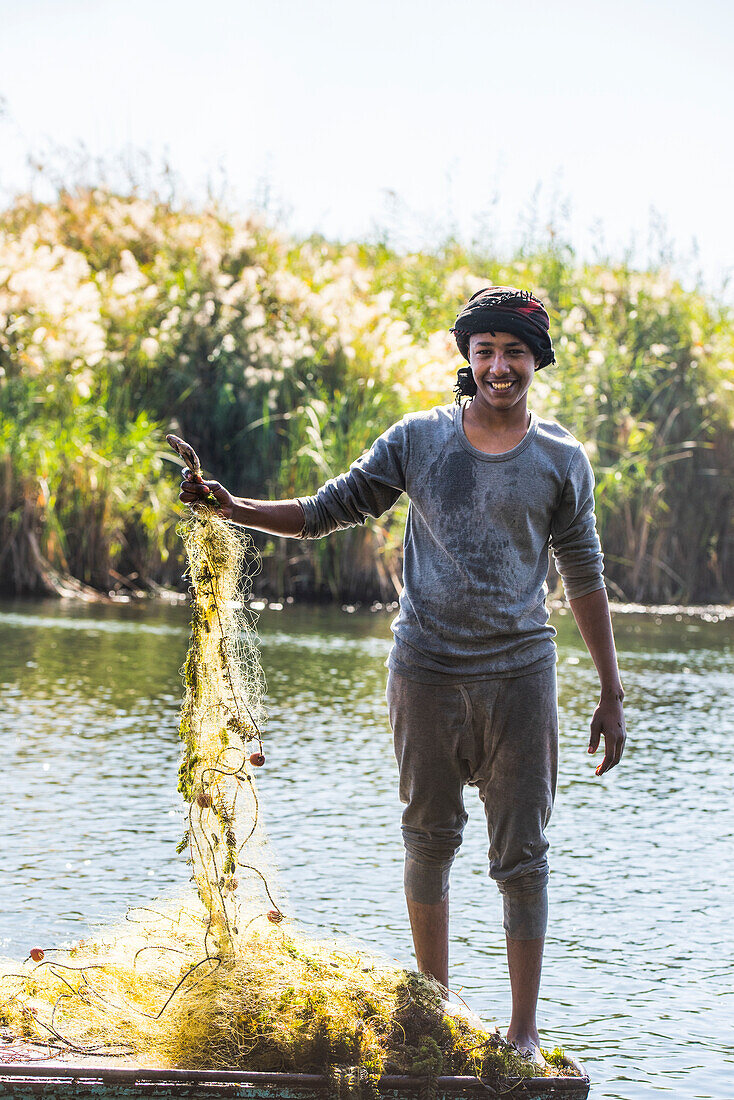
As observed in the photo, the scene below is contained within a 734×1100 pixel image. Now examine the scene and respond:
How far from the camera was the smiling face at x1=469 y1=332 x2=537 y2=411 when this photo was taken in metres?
3.03

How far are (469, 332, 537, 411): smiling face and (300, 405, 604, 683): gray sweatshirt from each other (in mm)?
86

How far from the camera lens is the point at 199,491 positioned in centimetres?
297

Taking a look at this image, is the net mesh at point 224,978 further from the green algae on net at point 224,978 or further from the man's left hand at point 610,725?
the man's left hand at point 610,725

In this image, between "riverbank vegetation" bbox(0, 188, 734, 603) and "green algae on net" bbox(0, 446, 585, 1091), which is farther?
"riverbank vegetation" bbox(0, 188, 734, 603)

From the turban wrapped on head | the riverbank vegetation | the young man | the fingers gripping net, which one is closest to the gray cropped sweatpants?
the young man

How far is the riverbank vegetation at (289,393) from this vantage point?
11.5 m

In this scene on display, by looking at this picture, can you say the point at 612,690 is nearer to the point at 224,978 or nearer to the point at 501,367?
the point at 501,367

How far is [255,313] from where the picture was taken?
12.9 metres

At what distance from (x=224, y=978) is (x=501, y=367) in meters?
1.40

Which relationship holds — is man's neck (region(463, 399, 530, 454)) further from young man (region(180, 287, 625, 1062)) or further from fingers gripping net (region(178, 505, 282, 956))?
fingers gripping net (region(178, 505, 282, 956))

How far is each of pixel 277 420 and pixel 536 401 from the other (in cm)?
229

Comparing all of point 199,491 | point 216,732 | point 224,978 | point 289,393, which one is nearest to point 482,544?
point 199,491

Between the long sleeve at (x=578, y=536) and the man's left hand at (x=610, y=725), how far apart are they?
242 millimetres

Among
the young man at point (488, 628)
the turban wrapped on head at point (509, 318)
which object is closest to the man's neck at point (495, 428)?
the young man at point (488, 628)
